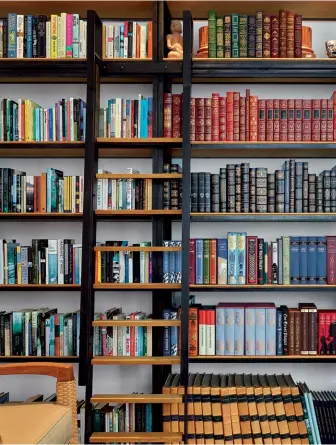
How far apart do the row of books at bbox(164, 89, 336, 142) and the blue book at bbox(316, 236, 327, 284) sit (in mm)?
596

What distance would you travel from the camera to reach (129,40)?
3.32 m

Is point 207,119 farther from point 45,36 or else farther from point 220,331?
point 220,331

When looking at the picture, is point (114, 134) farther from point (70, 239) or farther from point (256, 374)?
point (256, 374)

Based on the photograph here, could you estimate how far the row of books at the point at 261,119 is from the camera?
10.7 feet

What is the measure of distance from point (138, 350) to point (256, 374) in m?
0.80

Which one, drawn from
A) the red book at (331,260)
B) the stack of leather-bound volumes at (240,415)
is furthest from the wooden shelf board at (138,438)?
the red book at (331,260)

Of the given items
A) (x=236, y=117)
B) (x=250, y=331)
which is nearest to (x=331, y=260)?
(x=250, y=331)

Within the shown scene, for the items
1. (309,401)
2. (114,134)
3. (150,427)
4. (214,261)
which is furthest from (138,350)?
(114,134)

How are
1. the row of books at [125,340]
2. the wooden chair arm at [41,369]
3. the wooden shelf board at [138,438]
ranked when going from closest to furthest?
the wooden chair arm at [41,369] < the wooden shelf board at [138,438] < the row of books at [125,340]

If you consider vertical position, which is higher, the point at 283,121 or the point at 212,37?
the point at 212,37

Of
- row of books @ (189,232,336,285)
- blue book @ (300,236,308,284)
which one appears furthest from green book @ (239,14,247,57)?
blue book @ (300,236,308,284)

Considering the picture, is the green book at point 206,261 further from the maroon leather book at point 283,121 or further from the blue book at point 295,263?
the maroon leather book at point 283,121

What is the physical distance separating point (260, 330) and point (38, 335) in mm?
1262

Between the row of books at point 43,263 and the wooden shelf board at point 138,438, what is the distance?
0.86 m
